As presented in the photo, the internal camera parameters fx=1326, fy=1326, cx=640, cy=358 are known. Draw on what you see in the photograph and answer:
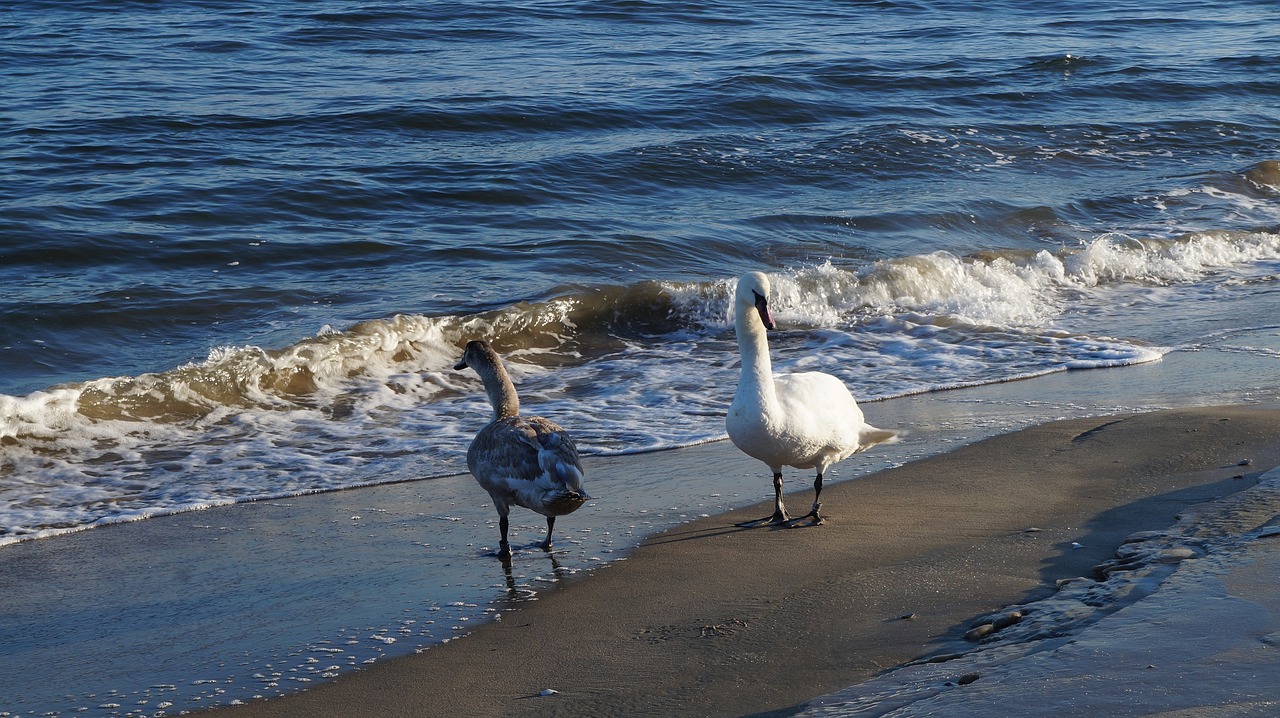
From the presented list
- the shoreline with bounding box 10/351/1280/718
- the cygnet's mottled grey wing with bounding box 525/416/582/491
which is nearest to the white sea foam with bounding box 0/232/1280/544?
the shoreline with bounding box 10/351/1280/718

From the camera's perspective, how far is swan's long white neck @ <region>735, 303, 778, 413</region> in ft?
19.3

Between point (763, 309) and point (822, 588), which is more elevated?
point (763, 309)

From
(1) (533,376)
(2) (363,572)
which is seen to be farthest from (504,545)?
(1) (533,376)

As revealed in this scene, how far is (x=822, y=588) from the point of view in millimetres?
5078

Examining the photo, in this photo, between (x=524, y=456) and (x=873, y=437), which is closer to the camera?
(x=524, y=456)

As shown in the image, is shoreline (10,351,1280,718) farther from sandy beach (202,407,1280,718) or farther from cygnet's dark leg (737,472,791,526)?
cygnet's dark leg (737,472,791,526)

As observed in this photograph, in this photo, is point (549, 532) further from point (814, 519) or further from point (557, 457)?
point (814, 519)

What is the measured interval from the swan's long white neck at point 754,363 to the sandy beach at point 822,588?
0.62 meters

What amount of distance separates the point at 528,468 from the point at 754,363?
46.5 inches

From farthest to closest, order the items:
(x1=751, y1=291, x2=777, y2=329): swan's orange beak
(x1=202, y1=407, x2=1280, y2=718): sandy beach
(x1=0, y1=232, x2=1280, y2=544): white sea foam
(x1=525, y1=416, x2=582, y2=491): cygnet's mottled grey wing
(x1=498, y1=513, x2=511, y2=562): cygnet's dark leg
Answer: (x1=0, y1=232, x2=1280, y2=544): white sea foam, (x1=751, y1=291, x2=777, y2=329): swan's orange beak, (x1=498, y1=513, x2=511, y2=562): cygnet's dark leg, (x1=525, y1=416, x2=582, y2=491): cygnet's mottled grey wing, (x1=202, y1=407, x2=1280, y2=718): sandy beach

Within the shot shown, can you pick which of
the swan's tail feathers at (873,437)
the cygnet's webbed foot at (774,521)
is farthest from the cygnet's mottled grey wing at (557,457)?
the swan's tail feathers at (873,437)

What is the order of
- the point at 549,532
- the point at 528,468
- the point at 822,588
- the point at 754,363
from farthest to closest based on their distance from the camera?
the point at 754,363 → the point at 549,532 → the point at 528,468 → the point at 822,588

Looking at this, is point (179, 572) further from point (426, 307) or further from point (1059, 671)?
point (426, 307)

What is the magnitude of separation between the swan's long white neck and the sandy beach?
24.2 inches
